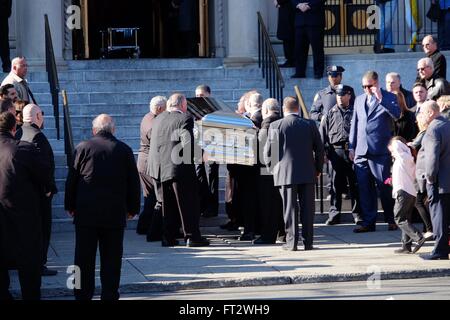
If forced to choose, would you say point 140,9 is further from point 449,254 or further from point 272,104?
point 449,254

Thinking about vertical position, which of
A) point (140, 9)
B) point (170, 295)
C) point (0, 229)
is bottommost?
point (170, 295)

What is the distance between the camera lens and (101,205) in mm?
12492

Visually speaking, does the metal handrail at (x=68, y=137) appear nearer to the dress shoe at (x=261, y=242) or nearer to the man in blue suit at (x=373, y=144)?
the dress shoe at (x=261, y=242)

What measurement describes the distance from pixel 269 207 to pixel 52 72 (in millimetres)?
5569

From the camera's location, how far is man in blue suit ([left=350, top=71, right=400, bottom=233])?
1759cm

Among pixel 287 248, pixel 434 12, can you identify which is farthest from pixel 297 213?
pixel 434 12

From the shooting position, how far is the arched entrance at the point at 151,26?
24375mm

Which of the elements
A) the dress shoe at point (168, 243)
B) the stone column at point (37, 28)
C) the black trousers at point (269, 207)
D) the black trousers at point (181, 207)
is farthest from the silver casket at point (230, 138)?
the stone column at point (37, 28)

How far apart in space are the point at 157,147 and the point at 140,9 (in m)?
13.0

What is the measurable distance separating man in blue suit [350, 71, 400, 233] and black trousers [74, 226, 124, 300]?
19.3ft

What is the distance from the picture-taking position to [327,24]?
26.0 m

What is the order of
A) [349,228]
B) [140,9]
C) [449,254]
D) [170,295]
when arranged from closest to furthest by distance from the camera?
[170,295], [449,254], [349,228], [140,9]

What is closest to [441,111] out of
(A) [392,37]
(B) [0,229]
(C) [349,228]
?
(C) [349,228]

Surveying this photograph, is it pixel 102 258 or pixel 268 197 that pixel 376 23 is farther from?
pixel 102 258
